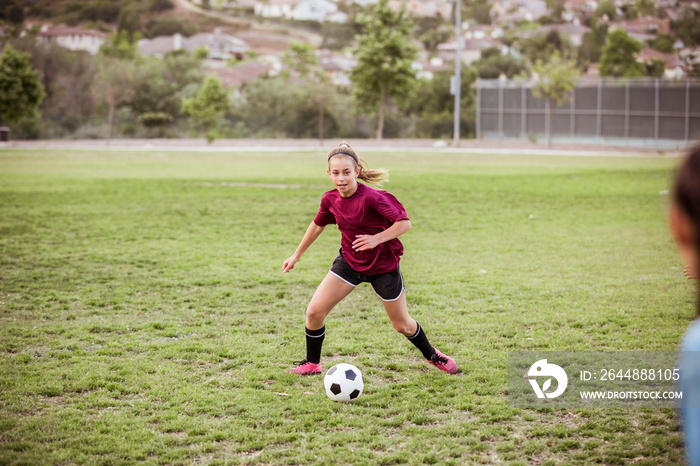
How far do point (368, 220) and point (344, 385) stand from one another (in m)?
1.18

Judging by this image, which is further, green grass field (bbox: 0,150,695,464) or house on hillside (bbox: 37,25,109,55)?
house on hillside (bbox: 37,25,109,55)

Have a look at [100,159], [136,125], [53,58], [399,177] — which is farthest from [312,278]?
[53,58]

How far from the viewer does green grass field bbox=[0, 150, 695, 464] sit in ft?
13.1

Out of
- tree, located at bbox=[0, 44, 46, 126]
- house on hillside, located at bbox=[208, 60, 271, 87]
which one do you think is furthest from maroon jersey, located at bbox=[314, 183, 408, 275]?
house on hillside, located at bbox=[208, 60, 271, 87]

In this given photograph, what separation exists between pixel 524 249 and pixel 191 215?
6957mm

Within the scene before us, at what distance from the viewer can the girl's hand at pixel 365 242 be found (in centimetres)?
455

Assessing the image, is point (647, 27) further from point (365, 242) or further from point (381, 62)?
point (365, 242)

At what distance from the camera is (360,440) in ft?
13.1

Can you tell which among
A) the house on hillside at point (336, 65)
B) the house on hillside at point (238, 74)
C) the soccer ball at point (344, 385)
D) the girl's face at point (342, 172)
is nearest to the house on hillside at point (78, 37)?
the house on hillside at point (336, 65)

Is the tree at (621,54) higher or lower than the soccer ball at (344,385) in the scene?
higher

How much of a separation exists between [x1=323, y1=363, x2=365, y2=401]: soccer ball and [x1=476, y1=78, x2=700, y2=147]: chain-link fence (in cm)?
3559

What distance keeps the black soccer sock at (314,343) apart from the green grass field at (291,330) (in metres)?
0.23

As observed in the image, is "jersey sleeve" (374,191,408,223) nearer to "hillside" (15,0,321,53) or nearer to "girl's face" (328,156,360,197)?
"girl's face" (328,156,360,197)

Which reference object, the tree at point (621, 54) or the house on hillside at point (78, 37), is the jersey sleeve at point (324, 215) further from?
the house on hillside at point (78, 37)
